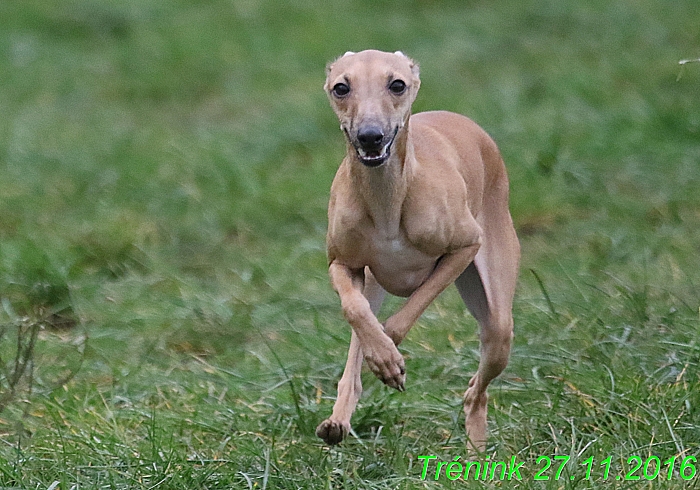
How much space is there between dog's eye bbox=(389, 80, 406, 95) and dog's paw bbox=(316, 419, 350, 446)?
979 mm

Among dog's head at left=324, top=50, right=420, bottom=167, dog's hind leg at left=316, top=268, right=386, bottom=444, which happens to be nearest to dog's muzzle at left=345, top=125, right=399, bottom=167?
dog's head at left=324, top=50, right=420, bottom=167

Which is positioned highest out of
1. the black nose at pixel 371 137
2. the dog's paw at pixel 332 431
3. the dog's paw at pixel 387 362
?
the black nose at pixel 371 137

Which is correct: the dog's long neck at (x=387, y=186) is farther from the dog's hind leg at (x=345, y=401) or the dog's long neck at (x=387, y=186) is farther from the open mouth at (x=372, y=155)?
the dog's hind leg at (x=345, y=401)

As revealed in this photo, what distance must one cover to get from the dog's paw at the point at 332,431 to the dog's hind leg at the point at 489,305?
2.07 feet

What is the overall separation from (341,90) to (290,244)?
10.2ft

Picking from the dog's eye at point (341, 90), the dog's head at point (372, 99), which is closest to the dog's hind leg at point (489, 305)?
the dog's head at point (372, 99)

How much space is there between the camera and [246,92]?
33.2 feet

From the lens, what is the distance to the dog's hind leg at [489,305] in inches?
177

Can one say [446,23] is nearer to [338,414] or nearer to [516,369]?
[516,369]

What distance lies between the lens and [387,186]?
13.3ft

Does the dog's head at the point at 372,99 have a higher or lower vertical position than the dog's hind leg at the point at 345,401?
higher

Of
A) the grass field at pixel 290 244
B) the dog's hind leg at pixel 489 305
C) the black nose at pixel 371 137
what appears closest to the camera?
the black nose at pixel 371 137

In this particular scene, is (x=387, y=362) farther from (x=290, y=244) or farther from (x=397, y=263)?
(x=290, y=244)

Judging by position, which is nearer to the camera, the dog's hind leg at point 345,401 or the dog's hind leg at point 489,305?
the dog's hind leg at point 345,401
